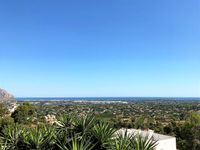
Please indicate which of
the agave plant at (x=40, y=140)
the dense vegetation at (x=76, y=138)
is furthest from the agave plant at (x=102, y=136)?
the agave plant at (x=40, y=140)

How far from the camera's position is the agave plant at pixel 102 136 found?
412 inches

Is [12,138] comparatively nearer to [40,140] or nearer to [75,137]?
[40,140]

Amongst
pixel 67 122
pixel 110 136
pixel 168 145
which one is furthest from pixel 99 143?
pixel 168 145

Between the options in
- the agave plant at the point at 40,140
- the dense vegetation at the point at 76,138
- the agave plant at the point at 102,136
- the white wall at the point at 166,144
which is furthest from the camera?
the white wall at the point at 166,144

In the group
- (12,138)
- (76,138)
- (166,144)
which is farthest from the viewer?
(166,144)

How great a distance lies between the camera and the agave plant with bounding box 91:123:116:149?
412 inches

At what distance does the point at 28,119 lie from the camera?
4841 cm

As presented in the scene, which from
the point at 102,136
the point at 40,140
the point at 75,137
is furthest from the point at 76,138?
the point at 40,140

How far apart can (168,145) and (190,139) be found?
11.6 meters

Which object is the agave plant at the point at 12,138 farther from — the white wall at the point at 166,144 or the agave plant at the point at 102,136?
the white wall at the point at 166,144

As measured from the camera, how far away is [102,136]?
34.6ft

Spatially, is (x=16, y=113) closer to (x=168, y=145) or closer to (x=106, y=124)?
(x=168, y=145)

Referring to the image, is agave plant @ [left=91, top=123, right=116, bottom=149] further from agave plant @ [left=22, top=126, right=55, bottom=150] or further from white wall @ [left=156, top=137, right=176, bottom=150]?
white wall @ [left=156, top=137, right=176, bottom=150]

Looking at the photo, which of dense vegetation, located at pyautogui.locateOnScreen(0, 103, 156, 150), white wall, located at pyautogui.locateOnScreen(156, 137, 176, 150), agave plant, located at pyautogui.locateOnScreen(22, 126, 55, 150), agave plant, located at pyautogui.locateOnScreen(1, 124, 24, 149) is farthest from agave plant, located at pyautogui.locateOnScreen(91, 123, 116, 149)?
white wall, located at pyautogui.locateOnScreen(156, 137, 176, 150)
